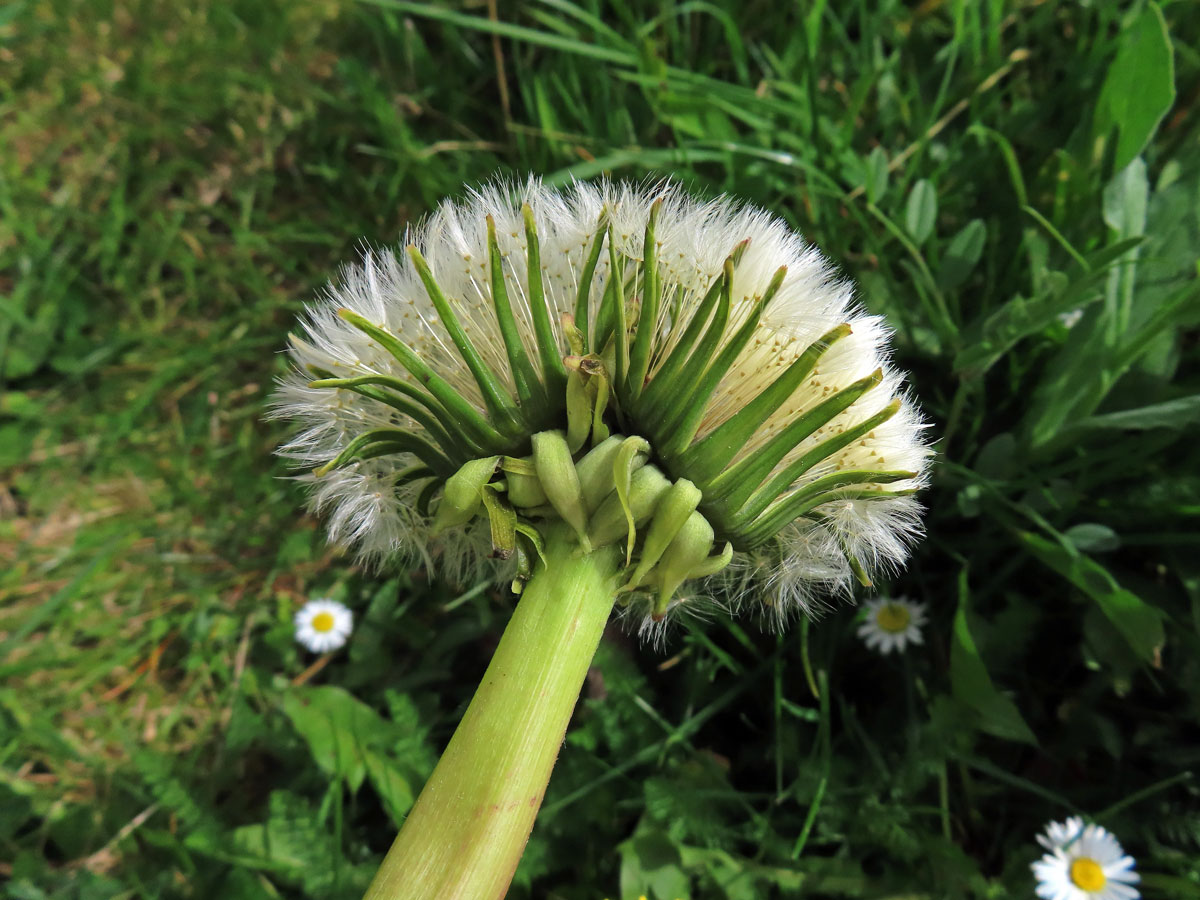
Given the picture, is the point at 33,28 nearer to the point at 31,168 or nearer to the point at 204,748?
the point at 31,168

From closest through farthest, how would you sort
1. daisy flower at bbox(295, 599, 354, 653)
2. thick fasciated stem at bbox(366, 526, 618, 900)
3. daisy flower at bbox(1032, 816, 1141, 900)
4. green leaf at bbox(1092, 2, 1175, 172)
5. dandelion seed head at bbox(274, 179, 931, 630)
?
1. thick fasciated stem at bbox(366, 526, 618, 900)
2. dandelion seed head at bbox(274, 179, 931, 630)
3. daisy flower at bbox(1032, 816, 1141, 900)
4. green leaf at bbox(1092, 2, 1175, 172)
5. daisy flower at bbox(295, 599, 354, 653)

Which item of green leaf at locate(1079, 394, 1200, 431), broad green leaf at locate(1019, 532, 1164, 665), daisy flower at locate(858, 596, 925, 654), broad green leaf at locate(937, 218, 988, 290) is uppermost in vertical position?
broad green leaf at locate(937, 218, 988, 290)

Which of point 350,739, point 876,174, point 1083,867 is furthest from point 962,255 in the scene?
point 350,739

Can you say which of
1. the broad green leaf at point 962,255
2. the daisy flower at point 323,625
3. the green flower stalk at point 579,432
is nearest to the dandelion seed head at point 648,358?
the green flower stalk at point 579,432

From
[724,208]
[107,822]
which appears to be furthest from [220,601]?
[724,208]

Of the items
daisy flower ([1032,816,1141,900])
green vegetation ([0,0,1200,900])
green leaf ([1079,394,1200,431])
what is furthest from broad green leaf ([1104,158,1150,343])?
daisy flower ([1032,816,1141,900])

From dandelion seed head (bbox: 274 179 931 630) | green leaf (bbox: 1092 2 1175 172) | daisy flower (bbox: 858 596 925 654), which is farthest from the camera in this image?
daisy flower (bbox: 858 596 925 654)

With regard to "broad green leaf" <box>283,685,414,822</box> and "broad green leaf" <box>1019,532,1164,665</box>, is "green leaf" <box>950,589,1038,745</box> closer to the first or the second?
"broad green leaf" <box>1019,532,1164,665</box>

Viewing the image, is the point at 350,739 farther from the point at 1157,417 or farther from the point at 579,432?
the point at 1157,417

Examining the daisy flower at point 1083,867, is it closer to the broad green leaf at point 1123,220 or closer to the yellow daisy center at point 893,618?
the yellow daisy center at point 893,618
